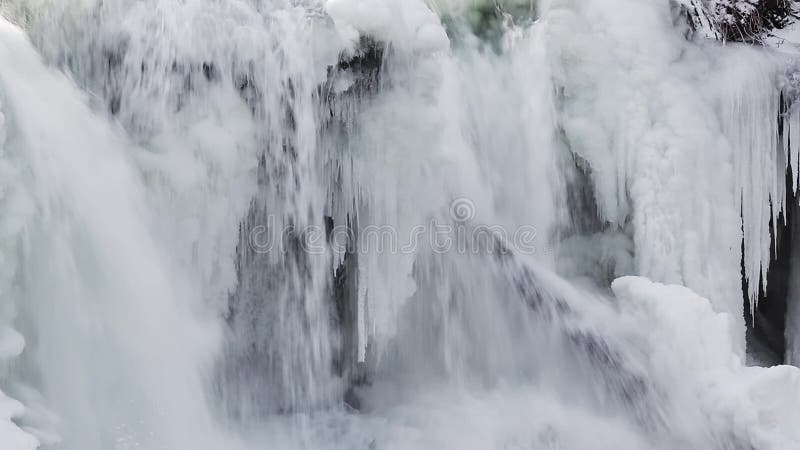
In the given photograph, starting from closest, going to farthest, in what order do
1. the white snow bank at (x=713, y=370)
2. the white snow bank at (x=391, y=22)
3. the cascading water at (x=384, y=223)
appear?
the cascading water at (x=384, y=223) → the white snow bank at (x=713, y=370) → the white snow bank at (x=391, y=22)

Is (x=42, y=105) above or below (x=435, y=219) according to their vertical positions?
above

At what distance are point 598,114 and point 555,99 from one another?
28 centimetres

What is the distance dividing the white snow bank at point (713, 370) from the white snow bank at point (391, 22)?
5.89 feet

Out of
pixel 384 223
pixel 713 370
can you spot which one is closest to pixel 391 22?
pixel 384 223

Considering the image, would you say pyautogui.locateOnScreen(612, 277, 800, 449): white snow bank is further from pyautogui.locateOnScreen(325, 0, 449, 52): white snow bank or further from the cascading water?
pyautogui.locateOnScreen(325, 0, 449, 52): white snow bank

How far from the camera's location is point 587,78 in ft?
15.4

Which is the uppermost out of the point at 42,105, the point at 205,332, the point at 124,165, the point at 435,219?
the point at 42,105

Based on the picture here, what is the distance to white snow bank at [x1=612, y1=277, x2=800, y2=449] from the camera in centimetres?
366

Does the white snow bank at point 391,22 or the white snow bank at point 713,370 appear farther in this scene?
the white snow bank at point 391,22

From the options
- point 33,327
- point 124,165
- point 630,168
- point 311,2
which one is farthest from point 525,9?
point 33,327

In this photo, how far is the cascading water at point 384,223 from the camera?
3195mm

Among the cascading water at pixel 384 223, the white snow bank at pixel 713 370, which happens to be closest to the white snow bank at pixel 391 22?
the cascading water at pixel 384 223

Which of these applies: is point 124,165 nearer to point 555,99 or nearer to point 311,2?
point 311,2

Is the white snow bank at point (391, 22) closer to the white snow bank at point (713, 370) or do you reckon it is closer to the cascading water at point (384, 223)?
the cascading water at point (384, 223)
